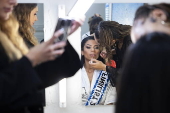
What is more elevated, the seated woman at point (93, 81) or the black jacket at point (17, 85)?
the black jacket at point (17, 85)

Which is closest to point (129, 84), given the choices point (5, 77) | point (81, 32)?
point (5, 77)

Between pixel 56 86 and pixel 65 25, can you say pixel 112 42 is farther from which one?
pixel 65 25

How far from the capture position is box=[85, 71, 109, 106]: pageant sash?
2.06m

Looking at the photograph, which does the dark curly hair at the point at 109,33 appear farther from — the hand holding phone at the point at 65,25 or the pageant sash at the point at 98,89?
the hand holding phone at the point at 65,25

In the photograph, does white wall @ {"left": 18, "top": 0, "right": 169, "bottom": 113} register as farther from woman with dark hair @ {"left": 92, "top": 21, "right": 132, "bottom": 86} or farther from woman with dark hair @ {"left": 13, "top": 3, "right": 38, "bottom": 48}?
woman with dark hair @ {"left": 92, "top": 21, "right": 132, "bottom": 86}

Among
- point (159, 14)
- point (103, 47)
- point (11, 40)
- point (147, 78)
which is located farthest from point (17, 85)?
point (103, 47)

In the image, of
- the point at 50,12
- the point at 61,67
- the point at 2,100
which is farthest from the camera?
the point at 50,12

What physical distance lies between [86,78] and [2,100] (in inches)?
56.0

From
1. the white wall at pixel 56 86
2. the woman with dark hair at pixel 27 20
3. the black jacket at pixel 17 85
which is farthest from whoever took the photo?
the white wall at pixel 56 86

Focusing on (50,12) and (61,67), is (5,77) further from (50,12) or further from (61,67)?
(50,12)

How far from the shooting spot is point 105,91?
6.85 ft

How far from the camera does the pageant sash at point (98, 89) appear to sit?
2.06m

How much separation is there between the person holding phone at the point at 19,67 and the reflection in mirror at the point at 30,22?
1014 millimetres

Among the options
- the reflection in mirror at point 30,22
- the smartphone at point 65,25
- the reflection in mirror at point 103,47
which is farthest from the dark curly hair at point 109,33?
the smartphone at point 65,25
